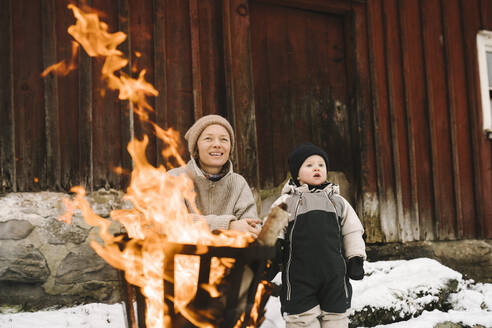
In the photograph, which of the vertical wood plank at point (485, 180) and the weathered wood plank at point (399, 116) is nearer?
the weathered wood plank at point (399, 116)

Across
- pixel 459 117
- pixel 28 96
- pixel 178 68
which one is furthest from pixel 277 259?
pixel 459 117

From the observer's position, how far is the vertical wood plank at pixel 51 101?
3.61 meters

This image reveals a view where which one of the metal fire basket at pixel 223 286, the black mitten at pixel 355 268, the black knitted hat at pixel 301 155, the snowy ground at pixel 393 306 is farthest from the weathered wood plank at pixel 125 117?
the black mitten at pixel 355 268

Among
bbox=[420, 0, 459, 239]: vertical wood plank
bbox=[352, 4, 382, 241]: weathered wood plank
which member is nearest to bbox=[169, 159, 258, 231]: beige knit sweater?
bbox=[352, 4, 382, 241]: weathered wood plank

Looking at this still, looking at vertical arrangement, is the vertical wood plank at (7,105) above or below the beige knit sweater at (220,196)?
above

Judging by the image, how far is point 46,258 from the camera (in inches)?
136

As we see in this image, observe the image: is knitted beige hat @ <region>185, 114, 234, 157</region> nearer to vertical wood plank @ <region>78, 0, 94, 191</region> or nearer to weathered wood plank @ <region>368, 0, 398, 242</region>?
vertical wood plank @ <region>78, 0, 94, 191</region>

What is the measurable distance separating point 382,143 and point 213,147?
10.7 ft

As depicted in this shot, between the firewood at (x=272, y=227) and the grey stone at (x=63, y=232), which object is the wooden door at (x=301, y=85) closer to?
the grey stone at (x=63, y=232)

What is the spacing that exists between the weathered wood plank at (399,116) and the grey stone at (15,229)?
4221 millimetres

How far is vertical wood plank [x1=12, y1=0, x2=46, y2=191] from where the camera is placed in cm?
355

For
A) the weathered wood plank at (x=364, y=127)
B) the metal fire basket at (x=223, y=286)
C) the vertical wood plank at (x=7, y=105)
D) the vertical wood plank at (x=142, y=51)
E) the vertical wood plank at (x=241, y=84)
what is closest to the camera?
the metal fire basket at (x=223, y=286)

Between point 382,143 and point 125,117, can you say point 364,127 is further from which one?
point 125,117

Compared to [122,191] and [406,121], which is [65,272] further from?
[406,121]
